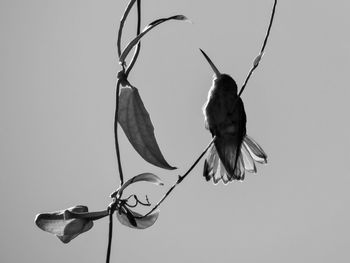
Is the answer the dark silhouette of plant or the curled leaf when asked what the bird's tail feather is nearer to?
the dark silhouette of plant

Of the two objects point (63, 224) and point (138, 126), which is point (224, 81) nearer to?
point (138, 126)

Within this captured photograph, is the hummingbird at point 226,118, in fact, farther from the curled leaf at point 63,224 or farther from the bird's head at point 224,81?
the curled leaf at point 63,224

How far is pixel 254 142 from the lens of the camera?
1.96ft

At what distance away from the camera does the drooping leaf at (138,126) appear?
557mm

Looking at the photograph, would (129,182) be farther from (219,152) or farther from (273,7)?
(273,7)

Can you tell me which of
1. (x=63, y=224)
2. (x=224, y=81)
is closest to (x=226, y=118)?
(x=224, y=81)

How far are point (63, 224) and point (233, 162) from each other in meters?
0.16

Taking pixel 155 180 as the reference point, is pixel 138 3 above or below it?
above

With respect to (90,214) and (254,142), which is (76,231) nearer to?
(90,214)

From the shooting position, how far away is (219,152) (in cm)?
55

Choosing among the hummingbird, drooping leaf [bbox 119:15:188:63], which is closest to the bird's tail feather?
the hummingbird

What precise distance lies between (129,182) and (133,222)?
4 cm

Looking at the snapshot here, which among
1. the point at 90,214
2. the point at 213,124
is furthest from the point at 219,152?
the point at 90,214

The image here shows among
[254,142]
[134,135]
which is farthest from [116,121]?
[254,142]
